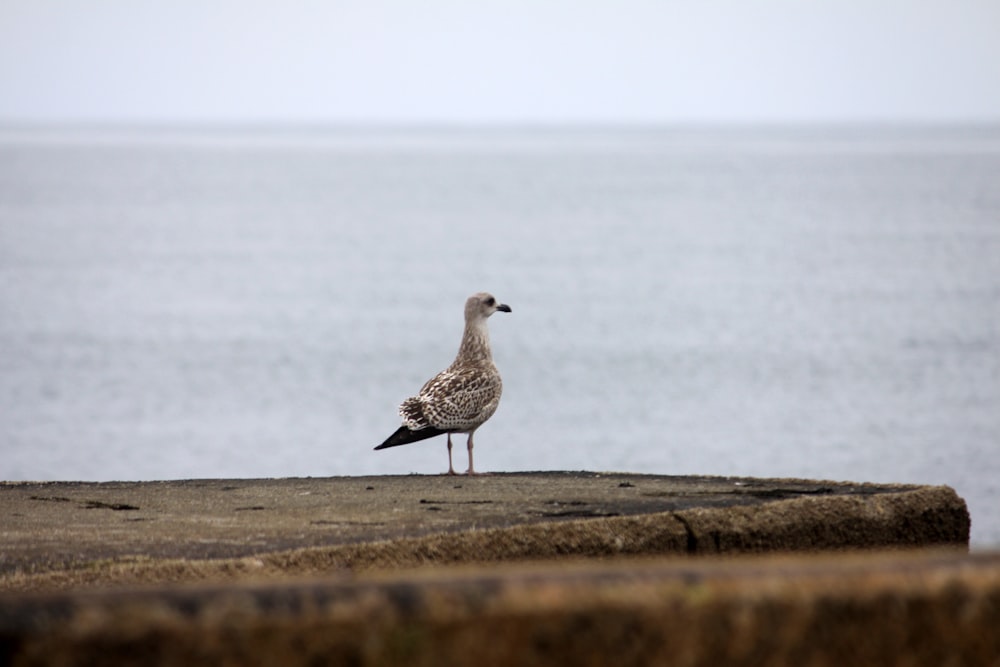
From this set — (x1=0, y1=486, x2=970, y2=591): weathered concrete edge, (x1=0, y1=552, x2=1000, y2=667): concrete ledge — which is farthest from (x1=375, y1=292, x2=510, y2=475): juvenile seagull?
(x1=0, y1=552, x2=1000, y2=667): concrete ledge

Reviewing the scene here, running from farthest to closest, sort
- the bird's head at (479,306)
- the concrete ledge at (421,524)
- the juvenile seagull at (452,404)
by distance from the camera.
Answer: the bird's head at (479,306)
the juvenile seagull at (452,404)
the concrete ledge at (421,524)

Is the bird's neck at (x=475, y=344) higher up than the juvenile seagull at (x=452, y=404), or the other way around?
the bird's neck at (x=475, y=344)

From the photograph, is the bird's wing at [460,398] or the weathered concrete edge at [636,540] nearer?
the weathered concrete edge at [636,540]

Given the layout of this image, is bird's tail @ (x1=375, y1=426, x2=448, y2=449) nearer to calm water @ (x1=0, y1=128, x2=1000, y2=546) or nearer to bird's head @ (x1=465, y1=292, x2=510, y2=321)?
bird's head @ (x1=465, y1=292, x2=510, y2=321)

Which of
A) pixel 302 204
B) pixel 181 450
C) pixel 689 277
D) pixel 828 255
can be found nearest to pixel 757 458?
pixel 181 450

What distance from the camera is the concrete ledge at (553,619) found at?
10.1 feet

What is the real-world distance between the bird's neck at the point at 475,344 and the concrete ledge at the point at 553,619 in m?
7.76

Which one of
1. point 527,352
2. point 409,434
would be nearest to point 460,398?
point 409,434

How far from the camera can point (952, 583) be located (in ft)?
11.0

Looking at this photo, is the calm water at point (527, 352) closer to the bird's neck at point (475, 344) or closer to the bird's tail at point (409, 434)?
the bird's neck at point (475, 344)

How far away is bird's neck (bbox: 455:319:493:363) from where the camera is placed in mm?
11172

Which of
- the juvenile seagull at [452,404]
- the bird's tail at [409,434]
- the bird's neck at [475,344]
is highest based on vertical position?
the bird's neck at [475,344]

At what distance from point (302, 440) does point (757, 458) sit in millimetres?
10792

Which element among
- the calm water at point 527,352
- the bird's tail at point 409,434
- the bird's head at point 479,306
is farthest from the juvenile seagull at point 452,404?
the calm water at point 527,352
